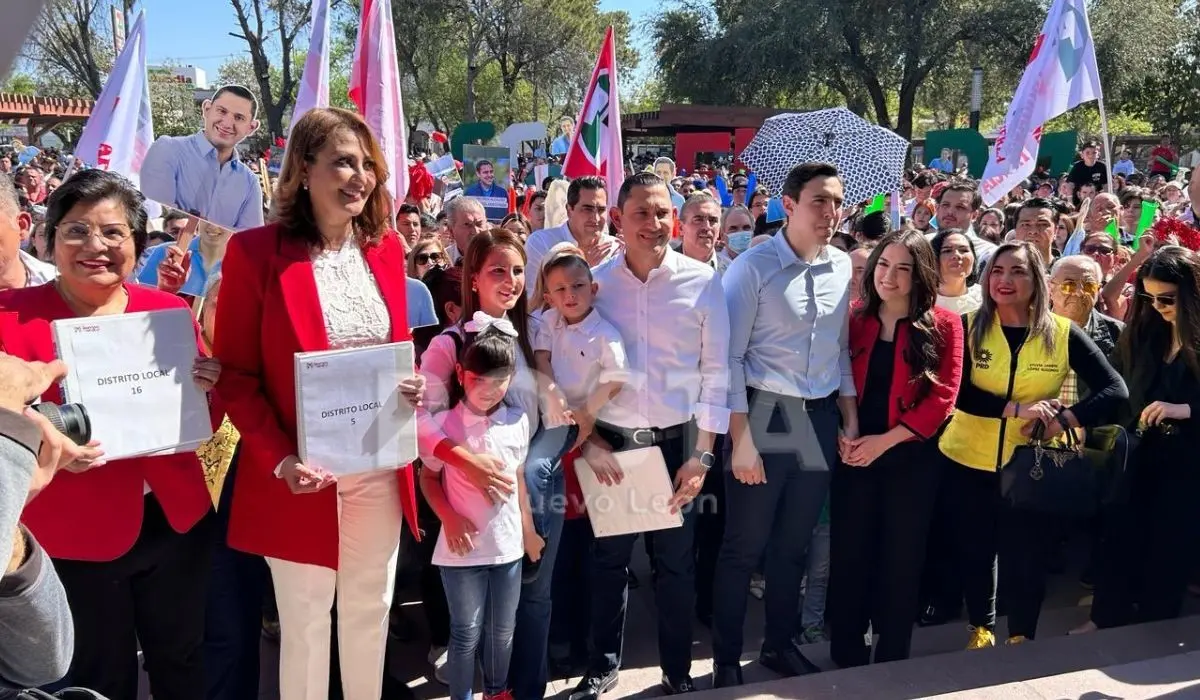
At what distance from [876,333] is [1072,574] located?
2.37m

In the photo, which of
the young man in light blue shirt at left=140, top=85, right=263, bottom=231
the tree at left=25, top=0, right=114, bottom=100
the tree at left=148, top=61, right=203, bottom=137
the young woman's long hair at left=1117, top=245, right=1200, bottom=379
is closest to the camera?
the young woman's long hair at left=1117, top=245, right=1200, bottom=379

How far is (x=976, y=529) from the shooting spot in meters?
3.80

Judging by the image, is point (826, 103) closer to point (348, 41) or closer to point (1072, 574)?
point (348, 41)

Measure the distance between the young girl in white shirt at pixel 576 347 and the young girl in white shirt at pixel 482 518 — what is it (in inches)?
8.3

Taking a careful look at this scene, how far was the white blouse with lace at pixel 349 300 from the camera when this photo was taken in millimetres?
2428

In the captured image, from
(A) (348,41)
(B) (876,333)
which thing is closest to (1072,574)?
(B) (876,333)

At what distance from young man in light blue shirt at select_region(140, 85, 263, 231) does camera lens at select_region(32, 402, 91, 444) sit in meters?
2.18

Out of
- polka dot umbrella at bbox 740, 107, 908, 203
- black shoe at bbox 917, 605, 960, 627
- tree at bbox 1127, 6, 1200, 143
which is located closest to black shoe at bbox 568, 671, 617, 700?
black shoe at bbox 917, 605, 960, 627

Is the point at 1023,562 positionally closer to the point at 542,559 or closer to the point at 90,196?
the point at 542,559

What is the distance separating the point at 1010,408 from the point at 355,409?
2627 millimetres

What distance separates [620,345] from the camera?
307 cm

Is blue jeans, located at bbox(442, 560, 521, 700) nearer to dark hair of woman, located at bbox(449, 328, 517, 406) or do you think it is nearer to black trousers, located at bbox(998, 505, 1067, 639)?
dark hair of woman, located at bbox(449, 328, 517, 406)

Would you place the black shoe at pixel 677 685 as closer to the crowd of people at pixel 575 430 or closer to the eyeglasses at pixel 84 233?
the crowd of people at pixel 575 430

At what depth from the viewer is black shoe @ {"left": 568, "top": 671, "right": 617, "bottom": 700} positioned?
324 cm
